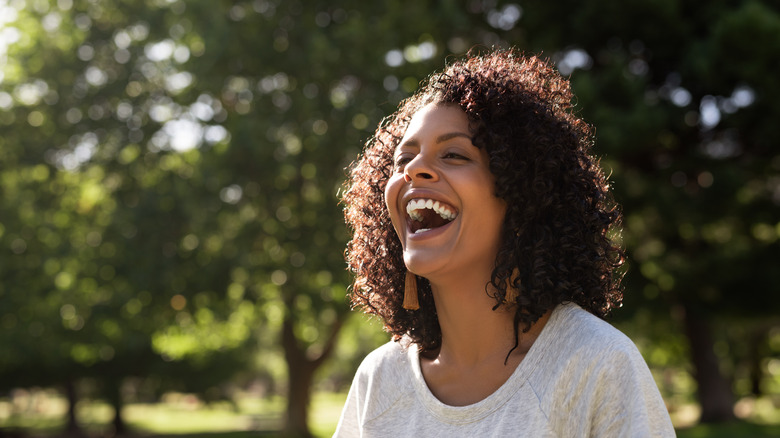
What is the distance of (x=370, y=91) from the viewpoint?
46.6 feet

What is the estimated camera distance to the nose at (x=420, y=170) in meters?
1.93

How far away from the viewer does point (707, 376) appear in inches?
739

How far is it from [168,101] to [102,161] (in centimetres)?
202

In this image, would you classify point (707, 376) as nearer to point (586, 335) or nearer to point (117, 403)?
point (586, 335)

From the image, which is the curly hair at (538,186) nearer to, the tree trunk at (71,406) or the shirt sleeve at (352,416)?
the shirt sleeve at (352,416)

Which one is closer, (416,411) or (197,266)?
(416,411)

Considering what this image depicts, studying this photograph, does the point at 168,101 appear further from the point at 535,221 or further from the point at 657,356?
the point at 657,356

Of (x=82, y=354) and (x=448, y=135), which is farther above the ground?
(x=448, y=135)

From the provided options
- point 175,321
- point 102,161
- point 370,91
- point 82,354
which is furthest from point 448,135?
point 82,354

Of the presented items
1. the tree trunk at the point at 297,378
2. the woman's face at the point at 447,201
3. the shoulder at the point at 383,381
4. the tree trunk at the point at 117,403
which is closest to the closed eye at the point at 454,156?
the woman's face at the point at 447,201

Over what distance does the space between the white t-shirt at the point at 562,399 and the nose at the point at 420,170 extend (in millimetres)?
451

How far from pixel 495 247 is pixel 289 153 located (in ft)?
42.8

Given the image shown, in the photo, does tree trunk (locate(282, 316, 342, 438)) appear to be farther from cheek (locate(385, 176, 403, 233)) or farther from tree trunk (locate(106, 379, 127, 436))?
cheek (locate(385, 176, 403, 233))

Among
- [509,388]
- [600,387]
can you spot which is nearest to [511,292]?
[509,388]
